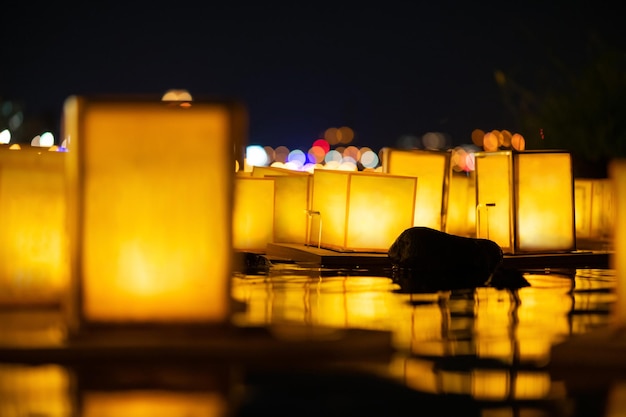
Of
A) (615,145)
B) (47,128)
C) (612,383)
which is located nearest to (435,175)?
(612,383)

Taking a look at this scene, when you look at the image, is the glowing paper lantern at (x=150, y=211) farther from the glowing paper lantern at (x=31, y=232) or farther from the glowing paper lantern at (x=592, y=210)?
the glowing paper lantern at (x=592, y=210)

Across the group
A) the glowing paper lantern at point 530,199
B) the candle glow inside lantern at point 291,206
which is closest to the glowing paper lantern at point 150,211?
the glowing paper lantern at point 530,199

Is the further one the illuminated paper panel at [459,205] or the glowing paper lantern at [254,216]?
the illuminated paper panel at [459,205]

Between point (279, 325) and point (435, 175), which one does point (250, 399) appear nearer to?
point (279, 325)

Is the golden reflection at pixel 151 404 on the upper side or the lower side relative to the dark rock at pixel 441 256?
lower

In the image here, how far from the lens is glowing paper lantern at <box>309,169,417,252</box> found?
21.5 m

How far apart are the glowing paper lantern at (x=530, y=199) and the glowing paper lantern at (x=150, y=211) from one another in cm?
1303

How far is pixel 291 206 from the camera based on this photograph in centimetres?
2500

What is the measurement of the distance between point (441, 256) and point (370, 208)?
3.19 metres

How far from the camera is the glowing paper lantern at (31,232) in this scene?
438 inches

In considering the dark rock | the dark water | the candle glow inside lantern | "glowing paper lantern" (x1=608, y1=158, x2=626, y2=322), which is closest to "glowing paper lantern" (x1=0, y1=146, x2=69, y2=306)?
the dark water

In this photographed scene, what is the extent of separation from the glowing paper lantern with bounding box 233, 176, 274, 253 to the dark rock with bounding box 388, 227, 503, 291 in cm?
452

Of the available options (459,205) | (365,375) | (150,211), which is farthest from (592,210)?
(365,375)

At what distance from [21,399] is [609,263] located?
52.1 feet
